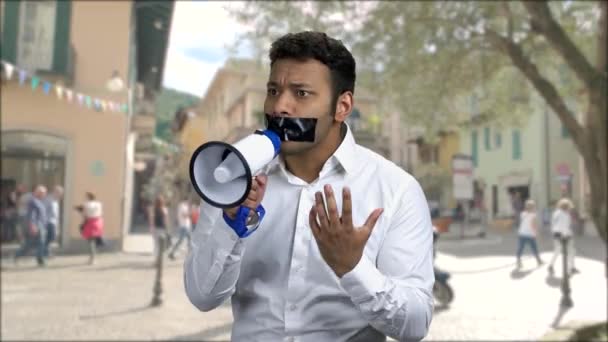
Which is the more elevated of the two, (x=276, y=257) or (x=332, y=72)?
(x=332, y=72)

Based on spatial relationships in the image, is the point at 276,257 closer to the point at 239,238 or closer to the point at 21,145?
the point at 239,238

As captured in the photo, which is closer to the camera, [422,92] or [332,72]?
[332,72]

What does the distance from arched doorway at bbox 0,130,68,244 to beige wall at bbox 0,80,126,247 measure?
0.22 meters

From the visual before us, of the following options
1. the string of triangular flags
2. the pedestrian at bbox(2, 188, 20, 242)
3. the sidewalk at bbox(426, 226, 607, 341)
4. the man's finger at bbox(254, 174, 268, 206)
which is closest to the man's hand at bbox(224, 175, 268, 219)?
the man's finger at bbox(254, 174, 268, 206)

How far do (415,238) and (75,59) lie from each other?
52.0 feet

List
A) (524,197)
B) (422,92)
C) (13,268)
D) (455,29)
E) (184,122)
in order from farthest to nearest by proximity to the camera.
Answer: (184,122) < (524,197) < (13,268) < (422,92) < (455,29)

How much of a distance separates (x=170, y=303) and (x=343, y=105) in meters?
7.74

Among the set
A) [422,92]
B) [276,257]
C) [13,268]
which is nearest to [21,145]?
[13,268]

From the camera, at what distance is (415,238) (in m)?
1.33

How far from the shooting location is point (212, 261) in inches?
51.0

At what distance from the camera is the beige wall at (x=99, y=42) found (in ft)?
51.7

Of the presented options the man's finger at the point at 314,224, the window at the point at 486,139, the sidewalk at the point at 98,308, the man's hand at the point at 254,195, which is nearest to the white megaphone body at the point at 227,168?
the man's hand at the point at 254,195

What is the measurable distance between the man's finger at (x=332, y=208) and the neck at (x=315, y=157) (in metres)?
0.17

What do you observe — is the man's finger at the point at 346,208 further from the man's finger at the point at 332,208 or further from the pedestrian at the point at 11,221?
the pedestrian at the point at 11,221
